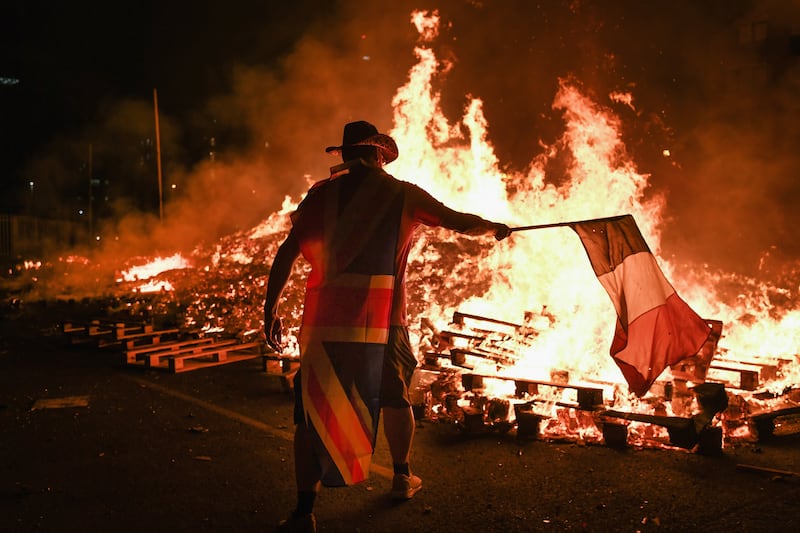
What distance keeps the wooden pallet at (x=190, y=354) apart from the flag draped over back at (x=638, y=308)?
221 inches

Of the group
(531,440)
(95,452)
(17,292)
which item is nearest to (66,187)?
(17,292)

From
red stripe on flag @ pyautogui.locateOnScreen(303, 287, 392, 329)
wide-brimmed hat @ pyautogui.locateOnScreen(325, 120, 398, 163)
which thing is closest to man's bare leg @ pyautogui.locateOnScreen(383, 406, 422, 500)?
red stripe on flag @ pyautogui.locateOnScreen(303, 287, 392, 329)

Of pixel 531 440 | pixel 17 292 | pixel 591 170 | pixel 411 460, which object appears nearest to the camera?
pixel 411 460

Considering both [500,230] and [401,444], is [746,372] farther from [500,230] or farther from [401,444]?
[401,444]

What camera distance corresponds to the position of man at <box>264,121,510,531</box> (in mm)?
3053

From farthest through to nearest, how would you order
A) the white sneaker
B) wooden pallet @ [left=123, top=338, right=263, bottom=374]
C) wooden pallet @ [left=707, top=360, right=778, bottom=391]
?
1. wooden pallet @ [left=123, top=338, right=263, bottom=374]
2. wooden pallet @ [left=707, top=360, right=778, bottom=391]
3. the white sneaker

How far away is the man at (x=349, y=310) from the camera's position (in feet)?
10.0

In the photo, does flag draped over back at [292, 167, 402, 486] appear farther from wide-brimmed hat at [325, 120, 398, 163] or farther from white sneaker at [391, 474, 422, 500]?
white sneaker at [391, 474, 422, 500]

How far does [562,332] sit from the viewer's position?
6629 mm

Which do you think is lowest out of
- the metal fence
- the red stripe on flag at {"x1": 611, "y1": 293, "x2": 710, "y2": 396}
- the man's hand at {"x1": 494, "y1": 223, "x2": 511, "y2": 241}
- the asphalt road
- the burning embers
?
the asphalt road

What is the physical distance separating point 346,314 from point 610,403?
3.21 m

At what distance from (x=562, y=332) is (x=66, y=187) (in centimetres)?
2875

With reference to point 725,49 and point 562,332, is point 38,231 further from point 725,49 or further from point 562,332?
point 725,49

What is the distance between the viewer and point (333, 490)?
3.88 meters
